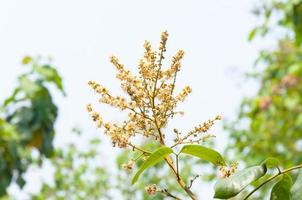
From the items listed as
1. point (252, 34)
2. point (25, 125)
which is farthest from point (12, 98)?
point (252, 34)

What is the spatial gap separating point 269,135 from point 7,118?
161 inches

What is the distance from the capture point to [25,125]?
4848 mm

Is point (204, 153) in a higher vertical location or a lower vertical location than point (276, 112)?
lower

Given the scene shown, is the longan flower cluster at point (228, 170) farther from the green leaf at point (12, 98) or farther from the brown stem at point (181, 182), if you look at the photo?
the green leaf at point (12, 98)

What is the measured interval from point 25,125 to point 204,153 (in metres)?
3.69

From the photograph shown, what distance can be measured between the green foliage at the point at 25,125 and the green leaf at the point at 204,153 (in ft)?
11.3

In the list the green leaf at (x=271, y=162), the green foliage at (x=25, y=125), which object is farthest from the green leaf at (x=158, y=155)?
the green foliage at (x=25, y=125)

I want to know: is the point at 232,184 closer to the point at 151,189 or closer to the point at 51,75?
the point at 151,189

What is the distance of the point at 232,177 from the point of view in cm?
126

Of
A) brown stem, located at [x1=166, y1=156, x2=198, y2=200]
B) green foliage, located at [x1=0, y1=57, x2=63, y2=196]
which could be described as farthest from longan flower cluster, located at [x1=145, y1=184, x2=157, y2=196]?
green foliage, located at [x1=0, y1=57, x2=63, y2=196]

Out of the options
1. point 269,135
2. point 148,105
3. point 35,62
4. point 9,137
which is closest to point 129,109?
point 148,105

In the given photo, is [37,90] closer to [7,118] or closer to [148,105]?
[7,118]

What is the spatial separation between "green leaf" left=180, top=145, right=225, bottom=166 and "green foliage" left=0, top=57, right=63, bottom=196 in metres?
3.44

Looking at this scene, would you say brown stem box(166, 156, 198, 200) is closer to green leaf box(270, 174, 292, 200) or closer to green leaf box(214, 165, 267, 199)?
green leaf box(214, 165, 267, 199)
